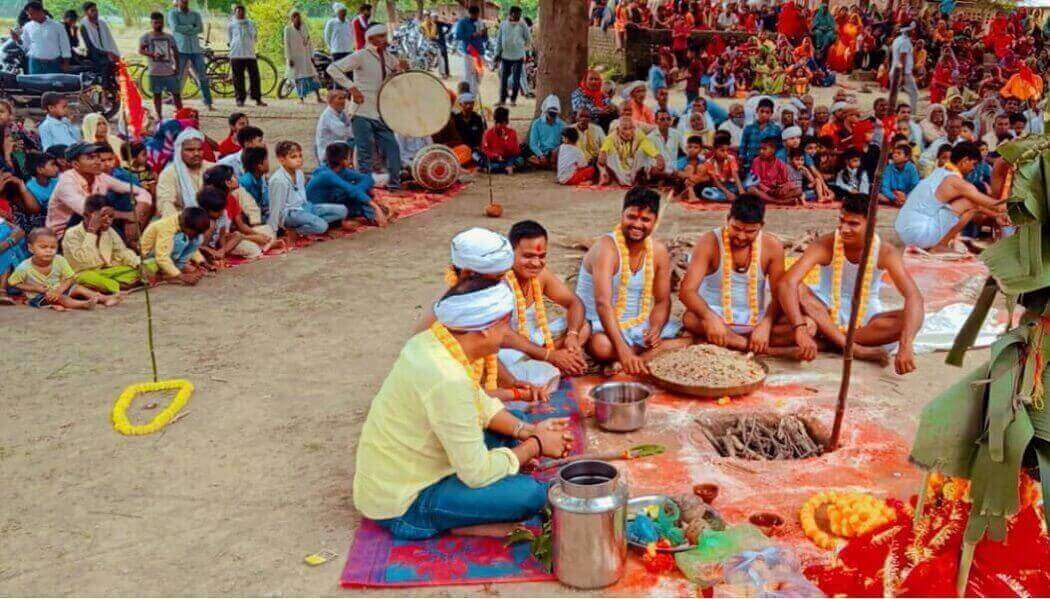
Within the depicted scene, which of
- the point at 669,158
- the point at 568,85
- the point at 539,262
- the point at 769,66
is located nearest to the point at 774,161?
the point at 669,158

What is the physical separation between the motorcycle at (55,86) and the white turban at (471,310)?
9449 mm

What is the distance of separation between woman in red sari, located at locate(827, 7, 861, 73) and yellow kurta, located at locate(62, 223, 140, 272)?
58.4 feet

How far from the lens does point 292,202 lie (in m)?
7.78

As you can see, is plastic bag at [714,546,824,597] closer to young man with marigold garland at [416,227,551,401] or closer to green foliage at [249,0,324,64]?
young man with marigold garland at [416,227,551,401]

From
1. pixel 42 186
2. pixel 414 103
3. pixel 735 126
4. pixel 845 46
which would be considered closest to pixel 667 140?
pixel 735 126

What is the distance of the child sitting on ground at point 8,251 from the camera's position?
605 cm

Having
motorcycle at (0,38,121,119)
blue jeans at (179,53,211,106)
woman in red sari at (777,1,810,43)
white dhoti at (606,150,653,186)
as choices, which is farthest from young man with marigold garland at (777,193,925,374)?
woman in red sari at (777,1,810,43)

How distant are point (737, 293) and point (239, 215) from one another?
4306 millimetres

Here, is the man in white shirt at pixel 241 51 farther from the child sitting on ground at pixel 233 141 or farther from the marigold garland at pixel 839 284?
the marigold garland at pixel 839 284

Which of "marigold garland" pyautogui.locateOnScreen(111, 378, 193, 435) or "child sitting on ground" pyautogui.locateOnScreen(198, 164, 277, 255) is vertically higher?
"child sitting on ground" pyautogui.locateOnScreen(198, 164, 277, 255)

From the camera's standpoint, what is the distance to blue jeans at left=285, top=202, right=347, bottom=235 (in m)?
7.82

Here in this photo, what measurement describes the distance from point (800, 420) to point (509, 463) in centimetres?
182

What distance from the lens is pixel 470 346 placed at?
10.2 feet

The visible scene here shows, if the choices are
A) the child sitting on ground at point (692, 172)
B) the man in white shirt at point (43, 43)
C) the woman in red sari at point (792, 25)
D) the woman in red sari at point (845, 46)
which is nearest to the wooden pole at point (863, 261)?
the child sitting on ground at point (692, 172)
